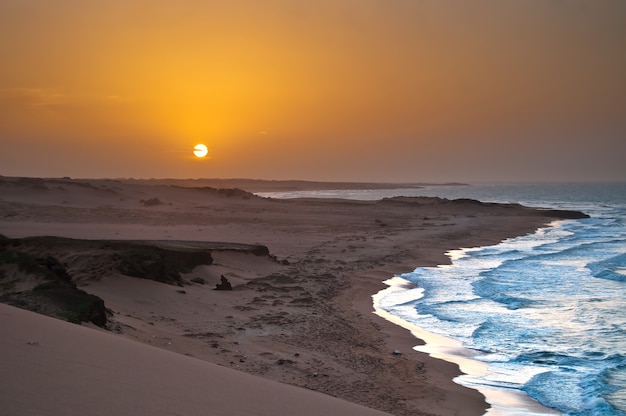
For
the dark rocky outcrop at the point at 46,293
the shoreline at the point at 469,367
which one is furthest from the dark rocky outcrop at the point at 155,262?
the shoreline at the point at 469,367

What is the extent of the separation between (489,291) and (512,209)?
43.4 metres

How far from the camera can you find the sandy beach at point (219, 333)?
13.9 feet

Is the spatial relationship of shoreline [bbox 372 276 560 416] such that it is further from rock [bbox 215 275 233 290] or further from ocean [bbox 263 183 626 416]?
rock [bbox 215 275 233 290]

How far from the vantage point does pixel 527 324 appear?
40.7 ft

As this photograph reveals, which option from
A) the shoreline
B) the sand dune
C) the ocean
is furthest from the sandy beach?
the ocean

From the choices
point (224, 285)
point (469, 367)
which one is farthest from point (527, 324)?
point (224, 285)

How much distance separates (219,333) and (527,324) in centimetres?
649

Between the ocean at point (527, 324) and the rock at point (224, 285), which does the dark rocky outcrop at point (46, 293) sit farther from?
the ocean at point (527, 324)

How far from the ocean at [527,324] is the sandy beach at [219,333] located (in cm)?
64

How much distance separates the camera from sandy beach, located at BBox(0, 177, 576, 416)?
4234 millimetres

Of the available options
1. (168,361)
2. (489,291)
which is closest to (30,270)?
(168,361)

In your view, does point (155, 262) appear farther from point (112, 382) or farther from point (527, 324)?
point (112, 382)

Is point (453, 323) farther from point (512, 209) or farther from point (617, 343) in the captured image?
point (512, 209)

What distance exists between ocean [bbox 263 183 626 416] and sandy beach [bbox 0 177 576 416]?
64 centimetres
